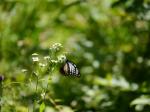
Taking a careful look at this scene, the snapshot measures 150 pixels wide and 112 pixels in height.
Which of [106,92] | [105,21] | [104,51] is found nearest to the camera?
[106,92]

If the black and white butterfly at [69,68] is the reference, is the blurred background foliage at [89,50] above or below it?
above

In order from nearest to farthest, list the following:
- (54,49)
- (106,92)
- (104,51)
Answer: (54,49) → (106,92) → (104,51)

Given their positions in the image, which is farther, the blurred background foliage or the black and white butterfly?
the blurred background foliage

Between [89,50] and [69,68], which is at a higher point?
[89,50]

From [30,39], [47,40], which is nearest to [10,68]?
[30,39]

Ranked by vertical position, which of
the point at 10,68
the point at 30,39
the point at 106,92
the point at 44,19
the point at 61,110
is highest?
the point at 44,19

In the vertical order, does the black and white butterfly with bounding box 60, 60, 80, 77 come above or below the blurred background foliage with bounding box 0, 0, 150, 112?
below

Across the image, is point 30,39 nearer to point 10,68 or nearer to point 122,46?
point 10,68

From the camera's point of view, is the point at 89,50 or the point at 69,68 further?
the point at 89,50
